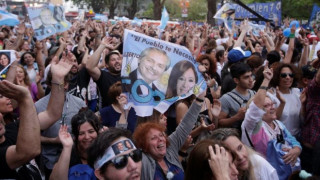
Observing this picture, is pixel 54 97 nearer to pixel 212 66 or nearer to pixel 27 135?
pixel 27 135

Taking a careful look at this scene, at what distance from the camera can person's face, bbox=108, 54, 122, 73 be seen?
19.6ft

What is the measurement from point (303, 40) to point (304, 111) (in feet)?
8.70

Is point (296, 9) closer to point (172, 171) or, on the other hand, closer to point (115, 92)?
point (115, 92)

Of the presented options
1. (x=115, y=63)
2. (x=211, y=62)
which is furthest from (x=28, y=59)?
(x=211, y=62)

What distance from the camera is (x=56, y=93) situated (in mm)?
3451

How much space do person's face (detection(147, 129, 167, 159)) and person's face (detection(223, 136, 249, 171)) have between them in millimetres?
551

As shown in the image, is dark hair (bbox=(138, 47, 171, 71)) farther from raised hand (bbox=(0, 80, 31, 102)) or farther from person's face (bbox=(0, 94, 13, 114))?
raised hand (bbox=(0, 80, 31, 102))

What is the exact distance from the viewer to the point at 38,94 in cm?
625

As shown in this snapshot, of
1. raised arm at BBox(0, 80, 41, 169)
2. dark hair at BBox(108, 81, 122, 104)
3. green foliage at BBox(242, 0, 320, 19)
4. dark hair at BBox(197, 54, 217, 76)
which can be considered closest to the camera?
raised arm at BBox(0, 80, 41, 169)

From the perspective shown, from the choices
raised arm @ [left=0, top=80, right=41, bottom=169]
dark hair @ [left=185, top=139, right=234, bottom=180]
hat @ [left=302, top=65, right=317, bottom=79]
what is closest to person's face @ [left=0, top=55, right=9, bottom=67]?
raised arm @ [left=0, top=80, right=41, bottom=169]

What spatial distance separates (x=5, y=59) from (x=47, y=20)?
17.4 feet

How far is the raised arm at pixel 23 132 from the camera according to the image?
2.60 m

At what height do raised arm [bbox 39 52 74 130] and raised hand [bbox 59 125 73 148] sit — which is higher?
raised arm [bbox 39 52 74 130]

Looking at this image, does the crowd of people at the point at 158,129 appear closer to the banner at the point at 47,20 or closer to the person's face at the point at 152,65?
the person's face at the point at 152,65
